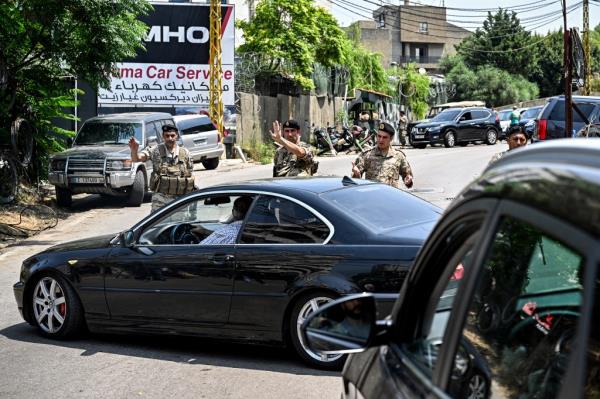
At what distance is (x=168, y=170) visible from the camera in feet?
34.4

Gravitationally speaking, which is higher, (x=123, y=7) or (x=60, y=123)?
(x=123, y=7)

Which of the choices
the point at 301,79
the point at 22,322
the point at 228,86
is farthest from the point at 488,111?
the point at 22,322

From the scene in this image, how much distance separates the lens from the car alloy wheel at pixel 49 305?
7.58 meters

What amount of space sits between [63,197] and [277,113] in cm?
2221

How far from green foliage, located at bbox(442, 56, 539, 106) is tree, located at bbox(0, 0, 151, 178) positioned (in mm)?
62227

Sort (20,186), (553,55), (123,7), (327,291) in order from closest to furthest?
1. (327,291)
2. (123,7)
3. (20,186)
4. (553,55)

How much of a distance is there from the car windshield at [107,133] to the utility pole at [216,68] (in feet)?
41.2

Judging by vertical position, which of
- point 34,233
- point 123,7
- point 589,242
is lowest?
point 34,233

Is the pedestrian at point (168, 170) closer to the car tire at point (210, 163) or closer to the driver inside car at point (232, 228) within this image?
the driver inside car at point (232, 228)

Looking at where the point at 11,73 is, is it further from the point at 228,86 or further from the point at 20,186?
the point at 228,86

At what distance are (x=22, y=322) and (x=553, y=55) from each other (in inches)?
3216

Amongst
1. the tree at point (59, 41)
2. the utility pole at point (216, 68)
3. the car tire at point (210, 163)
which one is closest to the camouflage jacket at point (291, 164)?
the tree at point (59, 41)

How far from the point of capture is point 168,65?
34594mm

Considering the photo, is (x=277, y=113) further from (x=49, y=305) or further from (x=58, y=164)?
(x=49, y=305)
